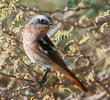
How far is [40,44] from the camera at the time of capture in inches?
137

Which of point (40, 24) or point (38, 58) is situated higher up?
point (40, 24)

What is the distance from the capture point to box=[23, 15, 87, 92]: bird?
3.44m

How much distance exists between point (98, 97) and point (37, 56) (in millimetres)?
2186

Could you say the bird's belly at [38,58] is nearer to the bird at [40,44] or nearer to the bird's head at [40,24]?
the bird at [40,44]

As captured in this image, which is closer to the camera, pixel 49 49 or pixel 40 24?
pixel 40 24

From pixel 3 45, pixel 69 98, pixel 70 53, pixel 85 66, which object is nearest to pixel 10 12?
pixel 3 45

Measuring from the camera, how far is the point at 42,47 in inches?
139

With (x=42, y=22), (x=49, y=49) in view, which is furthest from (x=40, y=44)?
(x=42, y=22)

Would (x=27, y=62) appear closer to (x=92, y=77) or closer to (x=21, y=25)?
(x=21, y=25)

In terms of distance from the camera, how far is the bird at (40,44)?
3.44 meters

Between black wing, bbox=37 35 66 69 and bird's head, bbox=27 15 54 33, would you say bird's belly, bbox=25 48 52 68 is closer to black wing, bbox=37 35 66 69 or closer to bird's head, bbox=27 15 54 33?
black wing, bbox=37 35 66 69

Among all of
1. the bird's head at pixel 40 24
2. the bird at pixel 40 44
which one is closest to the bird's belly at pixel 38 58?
the bird at pixel 40 44

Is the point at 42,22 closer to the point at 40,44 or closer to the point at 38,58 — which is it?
the point at 40,44

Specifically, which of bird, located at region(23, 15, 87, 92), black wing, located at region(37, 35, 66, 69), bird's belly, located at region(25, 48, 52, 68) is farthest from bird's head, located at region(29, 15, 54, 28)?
bird's belly, located at region(25, 48, 52, 68)
